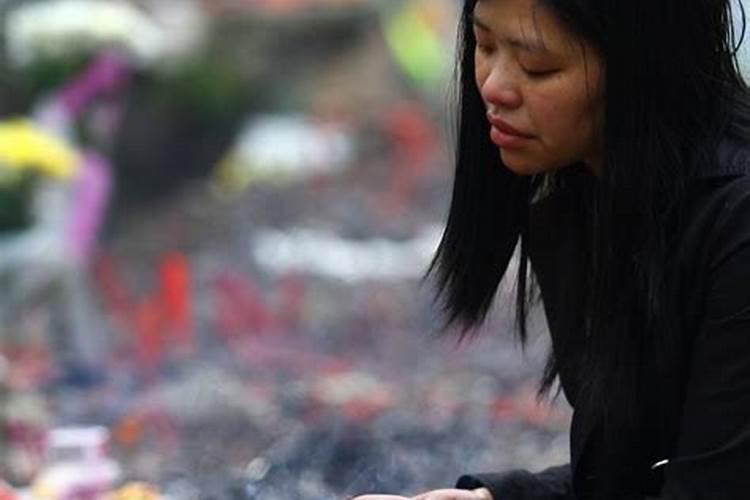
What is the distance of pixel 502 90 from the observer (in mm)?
1235

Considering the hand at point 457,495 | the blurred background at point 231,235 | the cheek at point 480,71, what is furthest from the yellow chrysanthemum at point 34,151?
the cheek at point 480,71

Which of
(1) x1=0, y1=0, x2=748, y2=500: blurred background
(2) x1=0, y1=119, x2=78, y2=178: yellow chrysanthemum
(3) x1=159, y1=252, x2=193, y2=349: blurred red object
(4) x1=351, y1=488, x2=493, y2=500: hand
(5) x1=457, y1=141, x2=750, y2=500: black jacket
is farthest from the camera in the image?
(2) x1=0, y1=119, x2=78, y2=178: yellow chrysanthemum

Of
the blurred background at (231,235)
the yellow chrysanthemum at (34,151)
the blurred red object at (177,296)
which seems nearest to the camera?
the blurred background at (231,235)

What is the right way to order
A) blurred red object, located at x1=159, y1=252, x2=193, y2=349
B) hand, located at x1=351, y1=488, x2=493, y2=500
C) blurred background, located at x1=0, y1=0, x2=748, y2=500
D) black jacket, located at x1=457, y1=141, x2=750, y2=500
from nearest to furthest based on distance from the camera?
black jacket, located at x1=457, y1=141, x2=750, y2=500 → hand, located at x1=351, y1=488, x2=493, y2=500 → blurred background, located at x1=0, y1=0, x2=748, y2=500 → blurred red object, located at x1=159, y1=252, x2=193, y2=349

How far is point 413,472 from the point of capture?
2498 millimetres

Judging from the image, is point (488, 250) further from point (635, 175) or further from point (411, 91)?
point (411, 91)

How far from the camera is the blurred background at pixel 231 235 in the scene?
3.92 meters

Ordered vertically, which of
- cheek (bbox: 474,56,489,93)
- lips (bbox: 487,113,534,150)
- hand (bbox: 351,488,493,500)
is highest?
cheek (bbox: 474,56,489,93)

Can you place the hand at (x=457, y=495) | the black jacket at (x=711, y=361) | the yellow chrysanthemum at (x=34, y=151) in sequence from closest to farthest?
the black jacket at (x=711, y=361) < the hand at (x=457, y=495) < the yellow chrysanthemum at (x=34, y=151)

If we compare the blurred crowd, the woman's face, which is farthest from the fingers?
the blurred crowd

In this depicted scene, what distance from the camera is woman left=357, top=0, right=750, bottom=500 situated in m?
1.19

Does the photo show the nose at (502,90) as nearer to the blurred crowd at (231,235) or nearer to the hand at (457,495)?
the hand at (457,495)

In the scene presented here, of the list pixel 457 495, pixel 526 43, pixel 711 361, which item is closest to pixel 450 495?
pixel 457 495

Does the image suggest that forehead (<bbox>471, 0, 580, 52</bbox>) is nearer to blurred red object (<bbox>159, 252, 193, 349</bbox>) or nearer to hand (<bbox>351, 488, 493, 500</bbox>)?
hand (<bbox>351, 488, 493, 500</bbox>)
